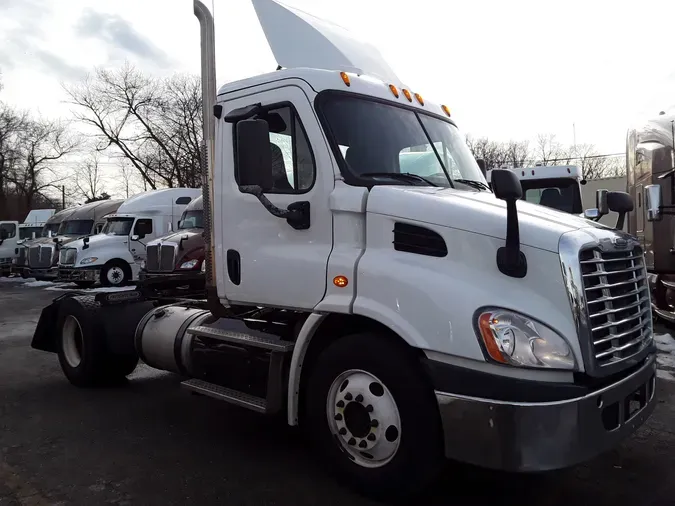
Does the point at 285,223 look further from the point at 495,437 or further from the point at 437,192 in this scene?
the point at 495,437

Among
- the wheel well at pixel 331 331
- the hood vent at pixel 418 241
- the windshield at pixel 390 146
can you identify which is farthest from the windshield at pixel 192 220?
the hood vent at pixel 418 241

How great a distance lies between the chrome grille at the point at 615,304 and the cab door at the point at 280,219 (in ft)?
5.27

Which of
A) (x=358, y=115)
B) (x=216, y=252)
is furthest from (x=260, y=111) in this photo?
(x=216, y=252)

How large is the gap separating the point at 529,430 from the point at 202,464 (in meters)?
2.48

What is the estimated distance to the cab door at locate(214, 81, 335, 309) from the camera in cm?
393

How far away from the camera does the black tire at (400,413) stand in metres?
3.29

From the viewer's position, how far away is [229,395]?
4.44 meters

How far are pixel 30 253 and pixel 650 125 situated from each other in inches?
865

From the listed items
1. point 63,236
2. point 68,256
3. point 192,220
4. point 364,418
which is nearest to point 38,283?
point 63,236

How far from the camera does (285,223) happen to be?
4.14 m

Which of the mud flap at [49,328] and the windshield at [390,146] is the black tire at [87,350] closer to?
the mud flap at [49,328]

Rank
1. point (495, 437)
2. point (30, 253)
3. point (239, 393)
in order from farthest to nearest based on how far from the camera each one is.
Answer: point (30, 253) < point (239, 393) < point (495, 437)

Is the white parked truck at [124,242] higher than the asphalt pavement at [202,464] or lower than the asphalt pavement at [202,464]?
higher

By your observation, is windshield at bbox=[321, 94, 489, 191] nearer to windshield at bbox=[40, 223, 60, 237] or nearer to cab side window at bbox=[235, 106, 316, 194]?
cab side window at bbox=[235, 106, 316, 194]
